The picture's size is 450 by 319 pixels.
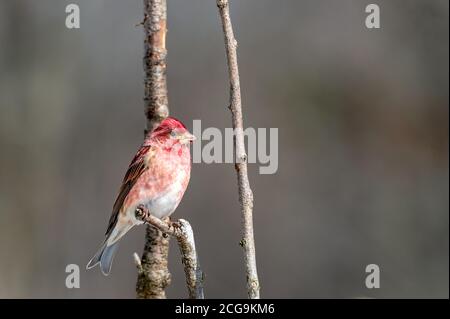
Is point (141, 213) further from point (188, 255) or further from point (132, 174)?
point (188, 255)

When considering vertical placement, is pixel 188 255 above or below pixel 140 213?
below

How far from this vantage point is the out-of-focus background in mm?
8375

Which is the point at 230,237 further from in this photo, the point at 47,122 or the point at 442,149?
the point at 442,149

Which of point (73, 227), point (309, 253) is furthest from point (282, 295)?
point (73, 227)

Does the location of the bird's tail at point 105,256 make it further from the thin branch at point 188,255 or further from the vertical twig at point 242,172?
the vertical twig at point 242,172

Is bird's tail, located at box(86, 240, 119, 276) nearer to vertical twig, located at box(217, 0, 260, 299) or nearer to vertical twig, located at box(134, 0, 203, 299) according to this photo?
vertical twig, located at box(134, 0, 203, 299)

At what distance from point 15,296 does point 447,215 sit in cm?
561

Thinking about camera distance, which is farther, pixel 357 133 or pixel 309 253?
pixel 357 133

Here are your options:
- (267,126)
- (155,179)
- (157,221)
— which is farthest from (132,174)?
(267,126)

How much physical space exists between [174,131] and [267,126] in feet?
19.2

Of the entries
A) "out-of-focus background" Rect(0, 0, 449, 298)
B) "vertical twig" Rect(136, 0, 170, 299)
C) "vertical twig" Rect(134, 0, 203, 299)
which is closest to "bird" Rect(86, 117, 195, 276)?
"vertical twig" Rect(134, 0, 203, 299)

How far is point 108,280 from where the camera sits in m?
8.17

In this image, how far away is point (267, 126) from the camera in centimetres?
912

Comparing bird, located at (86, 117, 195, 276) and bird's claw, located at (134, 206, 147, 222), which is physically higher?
bird, located at (86, 117, 195, 276)
